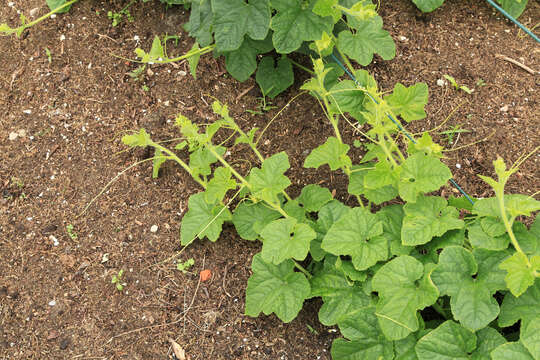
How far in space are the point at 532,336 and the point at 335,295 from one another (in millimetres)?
686

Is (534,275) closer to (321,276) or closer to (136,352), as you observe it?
(321,276)

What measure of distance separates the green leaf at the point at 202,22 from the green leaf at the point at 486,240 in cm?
140

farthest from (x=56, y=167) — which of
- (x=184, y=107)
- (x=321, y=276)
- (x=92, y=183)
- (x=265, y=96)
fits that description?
(x=321, y=276)

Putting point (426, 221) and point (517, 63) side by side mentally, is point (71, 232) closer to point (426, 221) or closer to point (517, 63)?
point (426, 221)

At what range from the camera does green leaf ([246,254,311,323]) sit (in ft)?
6.45

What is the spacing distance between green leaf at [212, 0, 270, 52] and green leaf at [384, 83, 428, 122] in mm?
634

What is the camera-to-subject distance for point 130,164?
99.6 inches

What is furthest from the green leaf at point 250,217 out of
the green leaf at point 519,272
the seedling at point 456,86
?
the seedling at point 456,86

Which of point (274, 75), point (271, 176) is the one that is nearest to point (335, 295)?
point (271, 176)

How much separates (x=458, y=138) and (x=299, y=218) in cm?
93

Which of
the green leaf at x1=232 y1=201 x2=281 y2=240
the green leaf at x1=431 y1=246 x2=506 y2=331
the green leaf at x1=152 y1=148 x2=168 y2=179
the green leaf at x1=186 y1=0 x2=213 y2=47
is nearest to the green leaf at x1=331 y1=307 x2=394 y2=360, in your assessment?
the green leaf at x1=431 y1=246 x2=506 y2=331

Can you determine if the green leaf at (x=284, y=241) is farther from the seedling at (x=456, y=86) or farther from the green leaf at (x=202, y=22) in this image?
the seedling at (x=456, y=86)

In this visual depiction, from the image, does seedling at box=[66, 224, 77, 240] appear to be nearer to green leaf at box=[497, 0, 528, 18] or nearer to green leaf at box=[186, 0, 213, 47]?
green leaf at box=[186, 0, 213, 47]

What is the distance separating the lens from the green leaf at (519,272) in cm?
163
